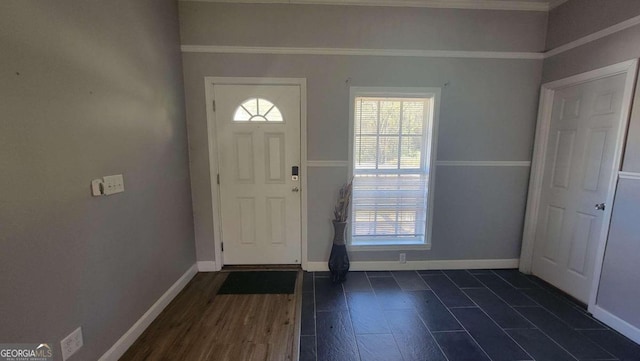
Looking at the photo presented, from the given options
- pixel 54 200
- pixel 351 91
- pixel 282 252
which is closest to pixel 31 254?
pixel 54 200

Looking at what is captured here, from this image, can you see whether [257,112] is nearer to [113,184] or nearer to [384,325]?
[113,184]

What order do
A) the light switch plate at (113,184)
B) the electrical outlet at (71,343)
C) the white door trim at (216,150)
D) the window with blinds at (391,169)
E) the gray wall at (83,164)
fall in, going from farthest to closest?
the window with blinds at (391,169) < the white door trim at (216,150) < the light switch plate at (113,184) < the electrical outlet at (71,343) < the gray wall at (83,164)

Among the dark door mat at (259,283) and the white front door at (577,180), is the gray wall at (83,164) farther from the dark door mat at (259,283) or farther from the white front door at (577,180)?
the white front door at (577,180)

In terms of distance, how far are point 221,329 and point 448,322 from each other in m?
1.84

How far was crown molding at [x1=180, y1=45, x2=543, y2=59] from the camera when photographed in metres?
2.45

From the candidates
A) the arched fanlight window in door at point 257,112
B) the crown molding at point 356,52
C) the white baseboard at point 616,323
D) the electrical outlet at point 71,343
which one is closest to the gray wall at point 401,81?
the crown molding at point 356,52

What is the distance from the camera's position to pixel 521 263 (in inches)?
109

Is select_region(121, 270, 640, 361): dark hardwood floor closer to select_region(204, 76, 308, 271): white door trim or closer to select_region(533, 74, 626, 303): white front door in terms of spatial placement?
select_region(533, 74, 626, 303): white front door

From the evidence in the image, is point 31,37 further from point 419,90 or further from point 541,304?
point 541,304

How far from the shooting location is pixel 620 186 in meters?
1.90

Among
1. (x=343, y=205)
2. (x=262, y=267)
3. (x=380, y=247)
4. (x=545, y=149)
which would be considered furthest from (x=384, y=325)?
(x=545, y=149)

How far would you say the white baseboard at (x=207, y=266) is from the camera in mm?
2744

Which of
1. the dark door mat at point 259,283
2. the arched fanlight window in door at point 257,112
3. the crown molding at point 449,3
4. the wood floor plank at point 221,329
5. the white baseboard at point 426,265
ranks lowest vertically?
the wood floor plank at point 221,329

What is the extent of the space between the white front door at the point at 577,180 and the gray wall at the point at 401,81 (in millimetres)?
233
